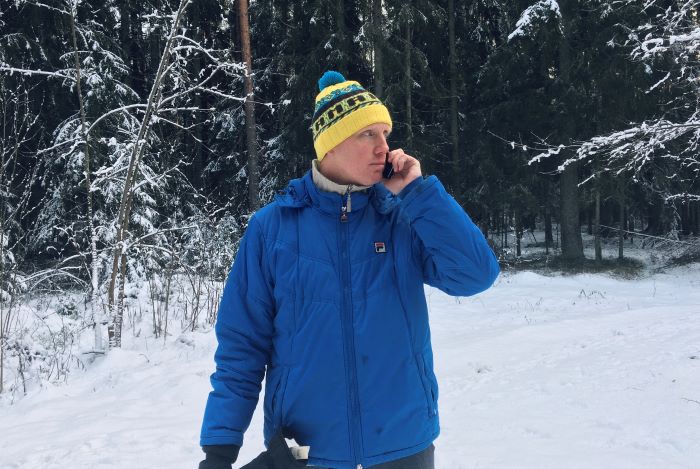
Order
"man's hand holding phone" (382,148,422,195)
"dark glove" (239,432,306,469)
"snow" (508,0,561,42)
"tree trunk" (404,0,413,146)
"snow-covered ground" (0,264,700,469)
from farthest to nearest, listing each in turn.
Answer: "tree trunk" (404,0,413,146) < "snow" (508,0,561,42) < "snow-covered ground" (0,264,700,469) < "man's hand holding phone" (382,148,422,195) < "dark glove" (239,432,306,469)

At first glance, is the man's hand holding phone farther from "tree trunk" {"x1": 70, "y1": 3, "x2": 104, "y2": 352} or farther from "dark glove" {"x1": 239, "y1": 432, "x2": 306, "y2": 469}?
"tree trunk" {"x1": 70, "y1": 3, "x2": 104, "y2": 352}

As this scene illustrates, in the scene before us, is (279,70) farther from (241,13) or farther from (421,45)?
(421,45)

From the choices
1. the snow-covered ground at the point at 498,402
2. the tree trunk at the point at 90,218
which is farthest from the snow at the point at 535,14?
the tree trunk at the point at 90,218

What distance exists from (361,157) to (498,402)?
3.67m

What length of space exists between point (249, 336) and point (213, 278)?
297 inches

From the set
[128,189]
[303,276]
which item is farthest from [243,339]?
[128,189]

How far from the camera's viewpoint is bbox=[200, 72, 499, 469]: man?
4.75 ft

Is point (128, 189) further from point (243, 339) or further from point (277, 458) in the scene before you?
point (277, 458)

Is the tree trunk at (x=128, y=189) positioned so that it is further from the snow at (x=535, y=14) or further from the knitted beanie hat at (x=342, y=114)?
the snow at (x=535, y=14)

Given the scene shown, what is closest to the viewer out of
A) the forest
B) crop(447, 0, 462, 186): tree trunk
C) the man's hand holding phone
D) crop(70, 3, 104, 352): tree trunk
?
the man's hand holding phone

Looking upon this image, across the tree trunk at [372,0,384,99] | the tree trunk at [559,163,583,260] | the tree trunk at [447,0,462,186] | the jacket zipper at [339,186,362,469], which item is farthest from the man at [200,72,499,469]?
the tree trunk at [559,163,583,260]

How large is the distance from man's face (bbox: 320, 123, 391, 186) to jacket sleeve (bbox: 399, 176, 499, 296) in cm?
13

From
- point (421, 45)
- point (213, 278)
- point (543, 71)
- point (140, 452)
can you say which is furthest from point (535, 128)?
point (140, 452)

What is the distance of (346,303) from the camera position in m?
1.48
